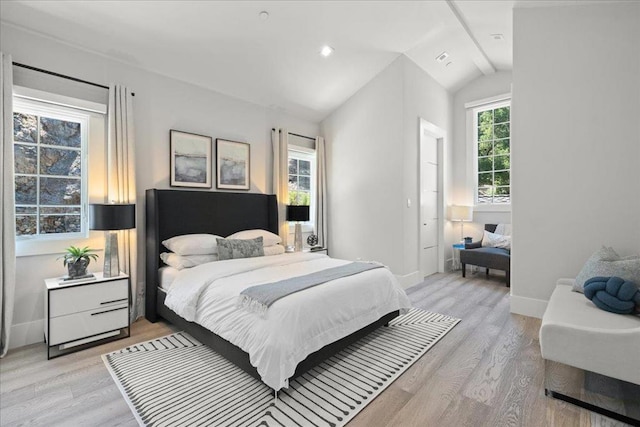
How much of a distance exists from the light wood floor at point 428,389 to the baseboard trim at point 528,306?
0.35 m

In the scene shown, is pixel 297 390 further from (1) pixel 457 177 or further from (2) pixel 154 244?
(1) pixel 457 177

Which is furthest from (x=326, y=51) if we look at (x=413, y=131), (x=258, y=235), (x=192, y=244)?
(x=192, y=244)

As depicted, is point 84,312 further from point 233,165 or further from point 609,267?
point 609,267

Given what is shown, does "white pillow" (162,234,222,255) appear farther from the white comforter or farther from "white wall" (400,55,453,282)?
"white wall" (400,55,453,282)

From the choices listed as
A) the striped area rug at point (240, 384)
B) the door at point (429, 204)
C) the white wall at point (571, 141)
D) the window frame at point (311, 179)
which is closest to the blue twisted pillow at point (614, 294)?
the white wall at point (571, 141)

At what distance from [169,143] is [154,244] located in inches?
48.0

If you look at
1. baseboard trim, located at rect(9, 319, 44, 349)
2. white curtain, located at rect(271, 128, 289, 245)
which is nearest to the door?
white curtain, located at rect(271, 128, 289, 245)

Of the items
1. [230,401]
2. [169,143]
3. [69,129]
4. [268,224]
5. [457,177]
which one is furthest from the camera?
[457,177]

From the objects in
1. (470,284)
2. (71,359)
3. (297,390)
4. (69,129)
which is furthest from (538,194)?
(69,129)

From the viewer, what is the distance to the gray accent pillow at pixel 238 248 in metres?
3.26

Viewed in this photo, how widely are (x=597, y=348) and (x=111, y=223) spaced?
375cm

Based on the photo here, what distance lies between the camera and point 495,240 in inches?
196

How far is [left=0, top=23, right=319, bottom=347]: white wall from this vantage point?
2711 mm

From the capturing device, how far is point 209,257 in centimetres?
329
